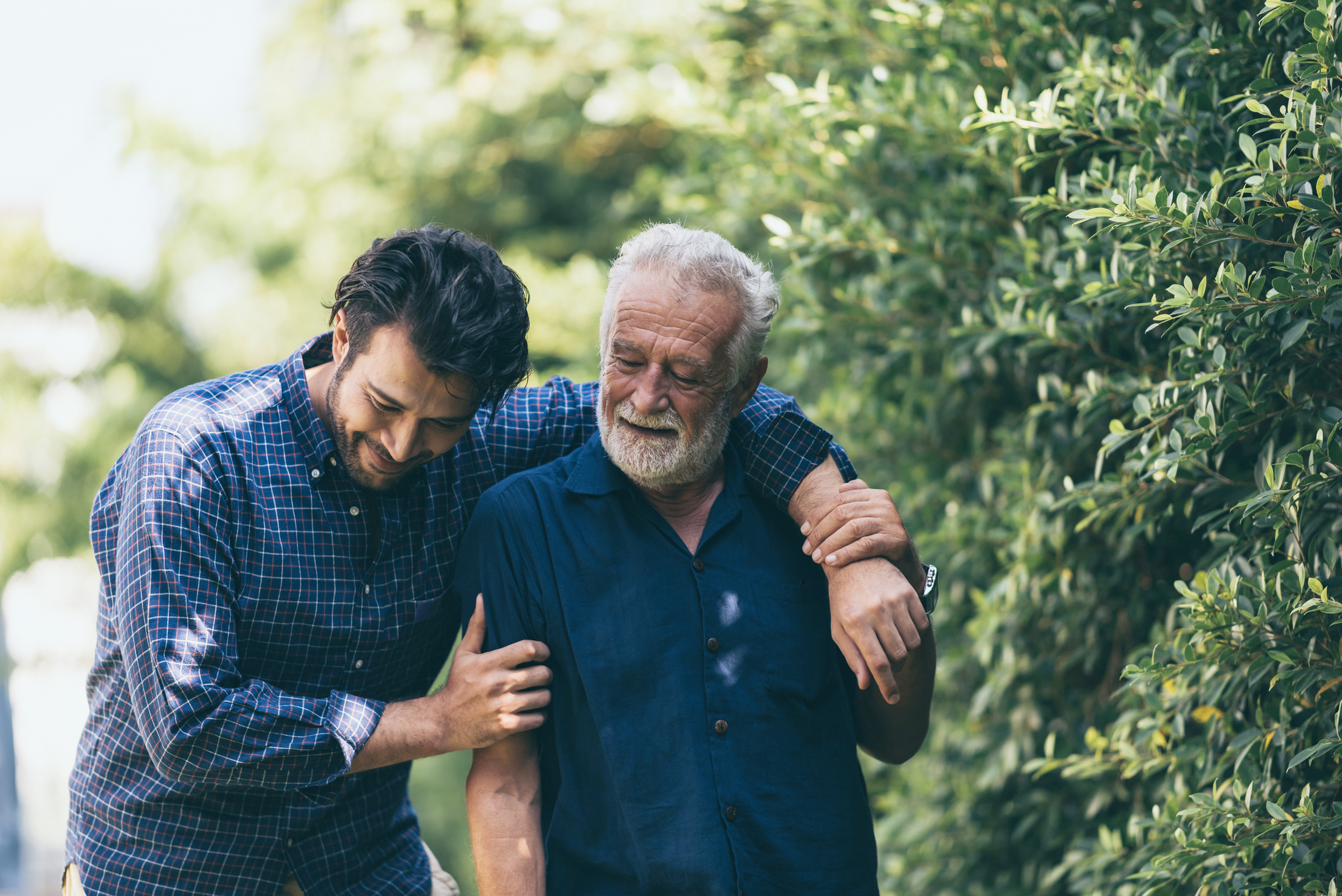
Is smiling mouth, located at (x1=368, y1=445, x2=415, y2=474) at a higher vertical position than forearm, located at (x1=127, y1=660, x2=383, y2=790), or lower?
higher

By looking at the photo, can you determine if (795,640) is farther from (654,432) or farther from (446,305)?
(446,305)

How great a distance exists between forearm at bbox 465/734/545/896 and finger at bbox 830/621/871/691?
2.05 ft

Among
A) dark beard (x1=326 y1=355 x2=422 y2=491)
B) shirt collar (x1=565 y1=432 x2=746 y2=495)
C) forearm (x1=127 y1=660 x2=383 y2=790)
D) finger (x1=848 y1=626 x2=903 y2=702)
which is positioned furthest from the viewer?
shirt collar (x1=565 y1=432 x2=746 y2=495)

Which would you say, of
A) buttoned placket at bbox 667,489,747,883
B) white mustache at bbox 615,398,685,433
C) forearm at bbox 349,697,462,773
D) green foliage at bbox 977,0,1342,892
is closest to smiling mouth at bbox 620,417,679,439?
white mustache at bbox 615,398,685,433

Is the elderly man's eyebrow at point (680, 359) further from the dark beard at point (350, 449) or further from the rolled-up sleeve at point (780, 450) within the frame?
the dark beard at point (350, 449)

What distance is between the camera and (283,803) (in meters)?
2.04

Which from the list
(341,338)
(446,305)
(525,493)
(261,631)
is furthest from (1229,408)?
(261,631)

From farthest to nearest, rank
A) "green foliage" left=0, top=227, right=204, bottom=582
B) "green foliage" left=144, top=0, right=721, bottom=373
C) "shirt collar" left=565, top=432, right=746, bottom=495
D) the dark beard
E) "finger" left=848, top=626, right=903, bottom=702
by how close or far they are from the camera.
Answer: "green foliage" left=0, top=227, right=204, bottom=582 → "green foliage" left=144, top=0, right=721, bottom=373 → "shirt collar" left=565, top=432, right=746, bottom=495 → the dark beard → "finger" left=848, top=626, right=903, bottom=702

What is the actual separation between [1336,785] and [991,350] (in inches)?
53.2

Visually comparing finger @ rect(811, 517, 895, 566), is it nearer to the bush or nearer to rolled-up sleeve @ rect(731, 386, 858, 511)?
rolled-up sleeve @ rect(731, 386, 858, 511)

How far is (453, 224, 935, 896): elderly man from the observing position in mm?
1954

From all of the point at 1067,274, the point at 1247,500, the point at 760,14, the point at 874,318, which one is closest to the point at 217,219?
the point at 760,14

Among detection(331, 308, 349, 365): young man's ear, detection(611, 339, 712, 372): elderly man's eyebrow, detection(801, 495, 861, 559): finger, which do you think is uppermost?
detection(331, 308, 349, 365): young man's ear

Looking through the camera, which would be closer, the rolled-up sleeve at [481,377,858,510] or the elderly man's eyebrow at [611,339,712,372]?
the elderly man's eyebrow at [611,339,712,372]
